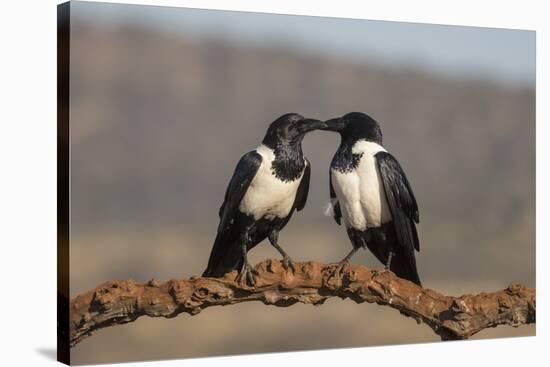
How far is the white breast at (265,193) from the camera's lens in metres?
6.50

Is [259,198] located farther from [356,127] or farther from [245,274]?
[356,127]

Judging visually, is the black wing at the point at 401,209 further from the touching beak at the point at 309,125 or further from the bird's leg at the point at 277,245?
the bird's leg at the point at 277,245

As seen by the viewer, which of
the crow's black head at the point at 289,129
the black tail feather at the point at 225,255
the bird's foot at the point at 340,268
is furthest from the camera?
the bird's foot at the point at 340,268

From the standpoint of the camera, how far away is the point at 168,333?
20.9 feet

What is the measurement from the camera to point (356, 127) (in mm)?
6859

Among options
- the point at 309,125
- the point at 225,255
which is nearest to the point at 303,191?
the point at 309,125

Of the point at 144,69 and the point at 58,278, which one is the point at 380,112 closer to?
the point at 144,69

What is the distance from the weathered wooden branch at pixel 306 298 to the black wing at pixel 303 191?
371 millimetres

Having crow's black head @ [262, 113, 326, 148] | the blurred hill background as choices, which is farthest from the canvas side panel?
crow's black head @ [262, 113, 326, 148]

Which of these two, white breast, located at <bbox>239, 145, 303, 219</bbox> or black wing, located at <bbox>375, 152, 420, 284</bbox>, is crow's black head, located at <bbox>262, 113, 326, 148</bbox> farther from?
black wing, located at <bbox>375, 152, 420, 284</bbox>

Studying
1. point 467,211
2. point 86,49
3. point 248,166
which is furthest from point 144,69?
point 467,211

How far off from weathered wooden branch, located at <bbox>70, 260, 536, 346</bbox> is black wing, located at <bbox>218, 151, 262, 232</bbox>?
13.6 inches

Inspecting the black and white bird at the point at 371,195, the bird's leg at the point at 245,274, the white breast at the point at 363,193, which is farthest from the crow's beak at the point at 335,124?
the bird's leg at the point at 245,274

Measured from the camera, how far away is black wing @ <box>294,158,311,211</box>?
6.69 m
